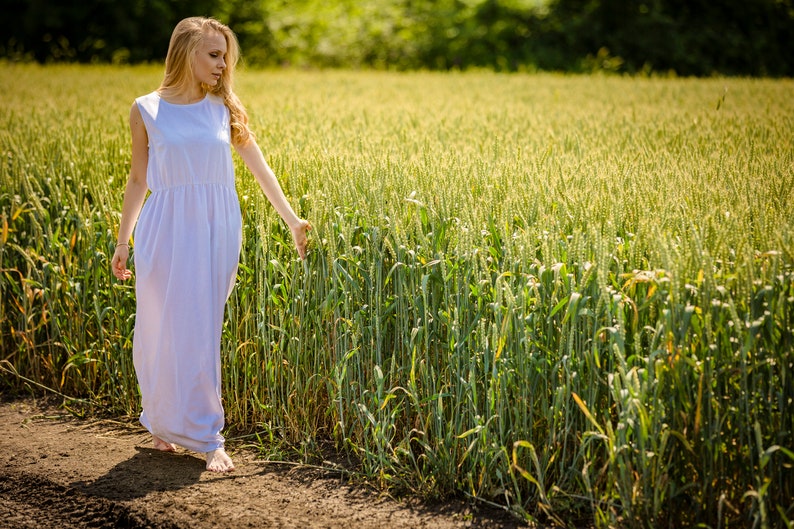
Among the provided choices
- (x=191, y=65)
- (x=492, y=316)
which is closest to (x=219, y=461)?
(x=492, y=316)

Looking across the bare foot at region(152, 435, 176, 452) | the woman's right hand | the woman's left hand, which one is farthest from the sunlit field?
the woman's right hand

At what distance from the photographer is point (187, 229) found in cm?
351

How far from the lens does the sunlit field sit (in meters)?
2.76

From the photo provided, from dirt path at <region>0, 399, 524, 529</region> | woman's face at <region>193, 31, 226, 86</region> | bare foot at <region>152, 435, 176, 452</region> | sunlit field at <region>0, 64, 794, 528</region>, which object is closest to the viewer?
sunlit field at <region>0, 64, 794, 528</region>

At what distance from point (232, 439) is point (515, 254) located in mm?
1562

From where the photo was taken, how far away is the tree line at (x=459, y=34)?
19.5 metres

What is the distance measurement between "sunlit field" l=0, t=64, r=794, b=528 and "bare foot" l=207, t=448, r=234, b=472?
0.23m

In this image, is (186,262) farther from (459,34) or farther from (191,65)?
(459,34)

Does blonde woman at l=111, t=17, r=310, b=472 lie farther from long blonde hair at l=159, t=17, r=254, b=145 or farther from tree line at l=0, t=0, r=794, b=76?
tree line at l=0, t=0, r=794, b=76

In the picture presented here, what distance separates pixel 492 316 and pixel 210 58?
152 cm

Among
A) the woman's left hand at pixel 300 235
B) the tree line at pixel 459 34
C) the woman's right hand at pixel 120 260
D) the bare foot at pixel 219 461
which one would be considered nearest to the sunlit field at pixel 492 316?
the woman's left hand at pixel 300 235

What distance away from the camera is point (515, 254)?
322 centimetres

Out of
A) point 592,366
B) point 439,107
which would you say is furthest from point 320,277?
point 439,107

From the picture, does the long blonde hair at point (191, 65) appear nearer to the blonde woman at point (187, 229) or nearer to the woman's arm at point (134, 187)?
the blonde woman at point (187, 229)
